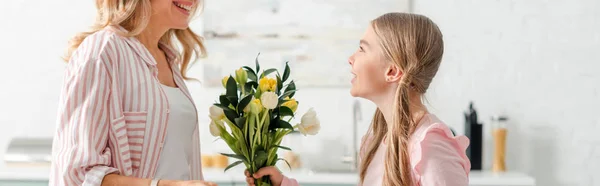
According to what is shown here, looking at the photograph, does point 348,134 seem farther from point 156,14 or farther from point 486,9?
point 156,14

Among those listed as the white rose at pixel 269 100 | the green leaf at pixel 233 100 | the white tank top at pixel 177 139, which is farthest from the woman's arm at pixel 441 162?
the white tank top at pixel 177 139

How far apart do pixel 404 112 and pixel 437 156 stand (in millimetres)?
199

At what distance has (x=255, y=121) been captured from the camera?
2025 millimetres

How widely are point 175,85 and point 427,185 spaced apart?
894mm

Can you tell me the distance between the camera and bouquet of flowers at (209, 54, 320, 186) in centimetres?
199

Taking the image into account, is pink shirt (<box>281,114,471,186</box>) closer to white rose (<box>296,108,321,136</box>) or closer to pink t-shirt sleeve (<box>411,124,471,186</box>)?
pink t-shirt sleeve (<box>411,124,471,186</box>)

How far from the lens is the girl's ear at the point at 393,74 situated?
204cm

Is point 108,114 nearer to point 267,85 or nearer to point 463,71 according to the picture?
point 267,85

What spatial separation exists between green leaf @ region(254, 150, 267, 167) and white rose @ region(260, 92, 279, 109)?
0.46 ft

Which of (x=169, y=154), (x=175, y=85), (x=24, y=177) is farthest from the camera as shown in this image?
(x=24, y=177)

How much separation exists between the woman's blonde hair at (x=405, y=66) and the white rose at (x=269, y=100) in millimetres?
299

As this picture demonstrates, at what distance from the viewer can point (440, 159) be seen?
5.92ft

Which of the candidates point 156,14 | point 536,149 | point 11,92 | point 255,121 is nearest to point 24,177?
point 11,92

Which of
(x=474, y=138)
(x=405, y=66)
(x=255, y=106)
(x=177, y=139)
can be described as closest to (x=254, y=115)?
(x=255, y=106)
